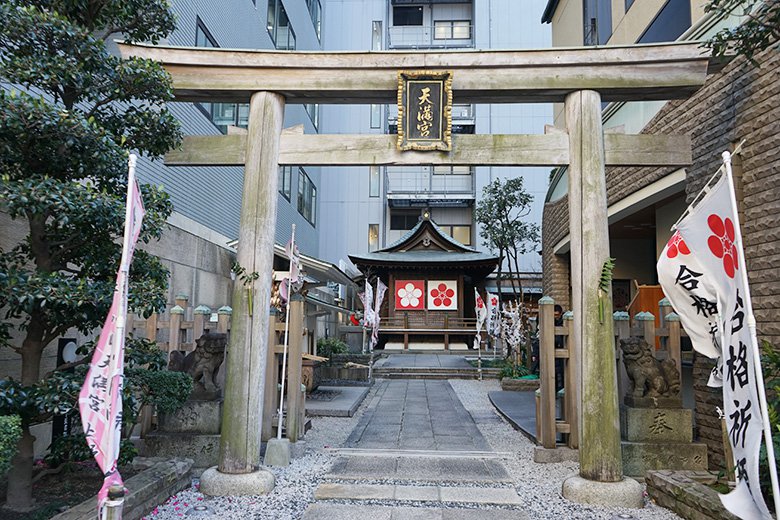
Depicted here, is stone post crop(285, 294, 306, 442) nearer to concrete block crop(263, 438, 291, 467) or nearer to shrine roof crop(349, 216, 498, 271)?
concrete block crop(263, 438, 291, 467)

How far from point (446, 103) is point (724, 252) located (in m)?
3.24

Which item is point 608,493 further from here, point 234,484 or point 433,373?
point 433,373

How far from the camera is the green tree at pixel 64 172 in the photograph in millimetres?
3979

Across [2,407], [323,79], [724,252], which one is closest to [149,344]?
[2,407]

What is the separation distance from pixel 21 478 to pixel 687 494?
5651 mm

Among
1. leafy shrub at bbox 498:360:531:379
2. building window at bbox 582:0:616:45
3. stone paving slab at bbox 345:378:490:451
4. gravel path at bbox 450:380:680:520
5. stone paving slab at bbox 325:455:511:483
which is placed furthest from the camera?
leafy shrub at bbox 498:360:531:379

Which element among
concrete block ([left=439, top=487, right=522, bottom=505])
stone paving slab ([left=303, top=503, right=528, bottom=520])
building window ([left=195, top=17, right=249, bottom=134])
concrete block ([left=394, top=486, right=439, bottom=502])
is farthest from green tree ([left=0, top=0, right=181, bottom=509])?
building window ([left=195, top=17, right=249, bottom=134])

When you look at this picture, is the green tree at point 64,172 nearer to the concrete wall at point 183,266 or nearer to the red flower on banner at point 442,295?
the concrete wall at point 183,266

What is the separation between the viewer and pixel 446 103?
5.84 metres

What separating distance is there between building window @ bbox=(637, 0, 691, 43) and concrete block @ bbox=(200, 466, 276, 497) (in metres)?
9.18

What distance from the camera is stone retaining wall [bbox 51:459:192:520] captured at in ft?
13.4

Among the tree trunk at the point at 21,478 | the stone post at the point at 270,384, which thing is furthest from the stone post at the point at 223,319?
the tree trunk at the point at 21,478

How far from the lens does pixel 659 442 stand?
20.3 feet

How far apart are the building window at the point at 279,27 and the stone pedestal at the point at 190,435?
516 inches
